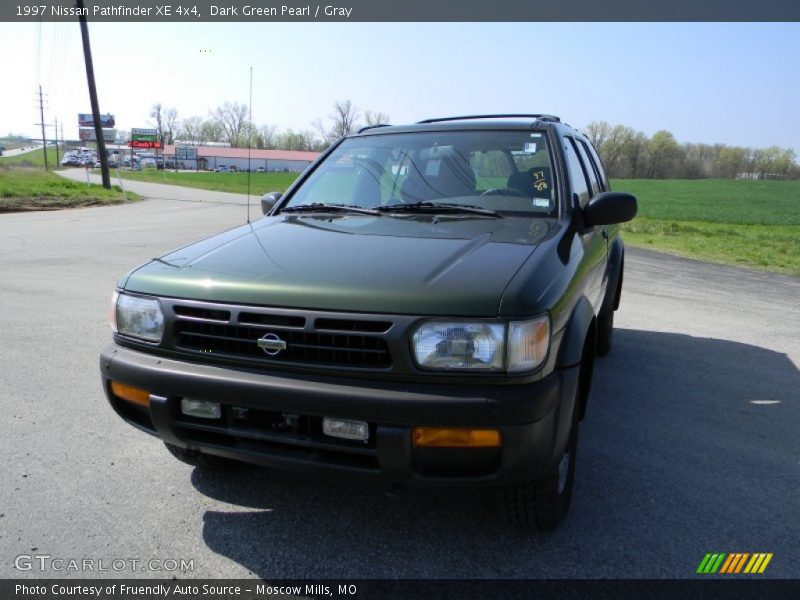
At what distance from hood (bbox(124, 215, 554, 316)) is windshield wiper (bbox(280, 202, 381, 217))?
170 millimetres

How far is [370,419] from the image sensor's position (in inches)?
86.4

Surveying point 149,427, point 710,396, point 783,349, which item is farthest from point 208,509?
point 783,349

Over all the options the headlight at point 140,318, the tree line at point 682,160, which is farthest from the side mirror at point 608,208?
the tree line at point 682,160

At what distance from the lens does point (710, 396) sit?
15.1ft

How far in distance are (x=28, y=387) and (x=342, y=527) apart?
2835 mm

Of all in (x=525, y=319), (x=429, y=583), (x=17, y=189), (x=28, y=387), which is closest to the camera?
(x=525, y=319)

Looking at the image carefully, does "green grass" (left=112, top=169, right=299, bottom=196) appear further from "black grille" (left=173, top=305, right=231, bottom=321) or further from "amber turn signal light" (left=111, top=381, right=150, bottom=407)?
"black grille" (left=173, top=305, right=231, bottom=321)

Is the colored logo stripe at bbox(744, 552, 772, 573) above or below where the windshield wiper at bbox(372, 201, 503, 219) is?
below

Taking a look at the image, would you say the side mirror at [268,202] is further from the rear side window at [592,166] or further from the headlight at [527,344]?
the headlight at [527,344]

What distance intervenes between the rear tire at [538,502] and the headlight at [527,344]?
476 mm

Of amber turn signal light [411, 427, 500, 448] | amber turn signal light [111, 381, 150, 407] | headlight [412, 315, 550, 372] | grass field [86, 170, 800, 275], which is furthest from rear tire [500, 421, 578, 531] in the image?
grass field [86, 170, 800, 275]

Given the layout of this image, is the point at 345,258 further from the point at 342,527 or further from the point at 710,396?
the point at 710,396

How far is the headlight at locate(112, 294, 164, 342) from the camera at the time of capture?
2.57 m

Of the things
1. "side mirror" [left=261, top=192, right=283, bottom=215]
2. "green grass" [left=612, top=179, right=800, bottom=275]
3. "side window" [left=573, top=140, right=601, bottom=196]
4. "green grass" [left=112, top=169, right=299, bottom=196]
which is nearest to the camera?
"side mirror" [left=261, top=192, right=283, bottom=215]
